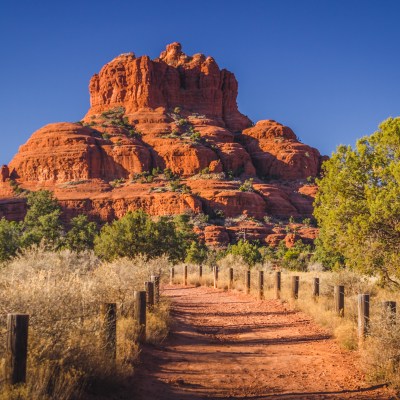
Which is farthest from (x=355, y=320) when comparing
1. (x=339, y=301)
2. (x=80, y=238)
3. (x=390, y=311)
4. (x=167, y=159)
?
(x=167, y=159)

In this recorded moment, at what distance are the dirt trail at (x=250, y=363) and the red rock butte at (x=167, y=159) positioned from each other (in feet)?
203

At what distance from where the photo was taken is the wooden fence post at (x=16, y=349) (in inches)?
193

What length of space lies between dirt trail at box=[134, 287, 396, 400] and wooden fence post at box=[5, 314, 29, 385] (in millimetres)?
1847

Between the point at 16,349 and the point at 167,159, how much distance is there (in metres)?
99.0

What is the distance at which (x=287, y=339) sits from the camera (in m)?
10.3

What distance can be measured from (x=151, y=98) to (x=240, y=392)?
11969 centimetres

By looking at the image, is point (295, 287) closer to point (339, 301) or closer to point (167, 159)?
point (339, 301)

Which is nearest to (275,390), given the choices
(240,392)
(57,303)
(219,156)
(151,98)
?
(240,392)

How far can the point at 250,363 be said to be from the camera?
8.24 m

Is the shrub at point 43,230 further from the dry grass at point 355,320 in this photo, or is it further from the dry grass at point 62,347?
the dry grass at point 62,347

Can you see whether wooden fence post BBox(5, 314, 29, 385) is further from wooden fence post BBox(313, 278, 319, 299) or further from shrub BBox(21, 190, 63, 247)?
shrub BBox(21, 190, 63, 247)

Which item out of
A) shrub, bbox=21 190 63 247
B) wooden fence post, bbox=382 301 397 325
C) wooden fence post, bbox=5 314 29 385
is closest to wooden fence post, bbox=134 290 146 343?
wooden fence post, bbox=5 314 29 385

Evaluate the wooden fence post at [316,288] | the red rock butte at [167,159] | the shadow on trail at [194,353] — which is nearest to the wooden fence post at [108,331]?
the shadow on trail at [194,353]

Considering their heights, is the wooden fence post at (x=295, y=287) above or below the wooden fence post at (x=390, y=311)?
below
